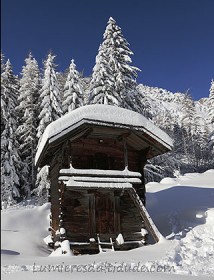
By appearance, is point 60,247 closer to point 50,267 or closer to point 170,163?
point 50,267

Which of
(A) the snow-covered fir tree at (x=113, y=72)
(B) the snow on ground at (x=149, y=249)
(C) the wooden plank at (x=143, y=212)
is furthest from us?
(A) the snow-covered fir tree at (x=113, y=72)

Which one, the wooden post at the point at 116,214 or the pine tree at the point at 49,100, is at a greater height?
the pine tree at the point at 49,100

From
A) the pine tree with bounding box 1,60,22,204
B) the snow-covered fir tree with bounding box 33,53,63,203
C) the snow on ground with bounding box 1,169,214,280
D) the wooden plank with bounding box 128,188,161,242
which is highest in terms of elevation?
the snow-covered fir tree with bounding box 33,53,63,203

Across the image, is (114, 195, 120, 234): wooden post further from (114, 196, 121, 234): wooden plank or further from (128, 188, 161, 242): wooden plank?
(128, 188, 161, 242): wooden plank

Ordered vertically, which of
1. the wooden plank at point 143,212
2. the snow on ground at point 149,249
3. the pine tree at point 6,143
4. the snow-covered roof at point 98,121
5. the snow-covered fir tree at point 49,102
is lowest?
the snow on ground at point 149,249

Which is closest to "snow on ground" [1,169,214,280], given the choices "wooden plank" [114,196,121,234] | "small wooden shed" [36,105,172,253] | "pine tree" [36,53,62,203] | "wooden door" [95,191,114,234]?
"small wooden shed" [36,105,172,253]

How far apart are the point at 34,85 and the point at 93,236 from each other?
27.1 metres

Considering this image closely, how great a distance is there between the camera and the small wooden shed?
14109mm

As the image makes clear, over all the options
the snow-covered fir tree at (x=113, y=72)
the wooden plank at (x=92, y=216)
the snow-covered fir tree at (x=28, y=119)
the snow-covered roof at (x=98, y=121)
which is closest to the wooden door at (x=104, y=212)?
the wooden plank at (x=92, y=216)

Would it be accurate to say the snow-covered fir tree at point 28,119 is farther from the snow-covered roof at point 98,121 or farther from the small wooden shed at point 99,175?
the snow-covered roof at point 98,121

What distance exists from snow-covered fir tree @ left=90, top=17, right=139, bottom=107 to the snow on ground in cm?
877

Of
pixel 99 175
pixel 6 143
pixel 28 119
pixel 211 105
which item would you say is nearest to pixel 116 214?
pixel 99 175

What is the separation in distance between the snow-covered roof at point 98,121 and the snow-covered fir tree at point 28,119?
66.0 ft

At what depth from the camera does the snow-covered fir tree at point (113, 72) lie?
96.4 ft
